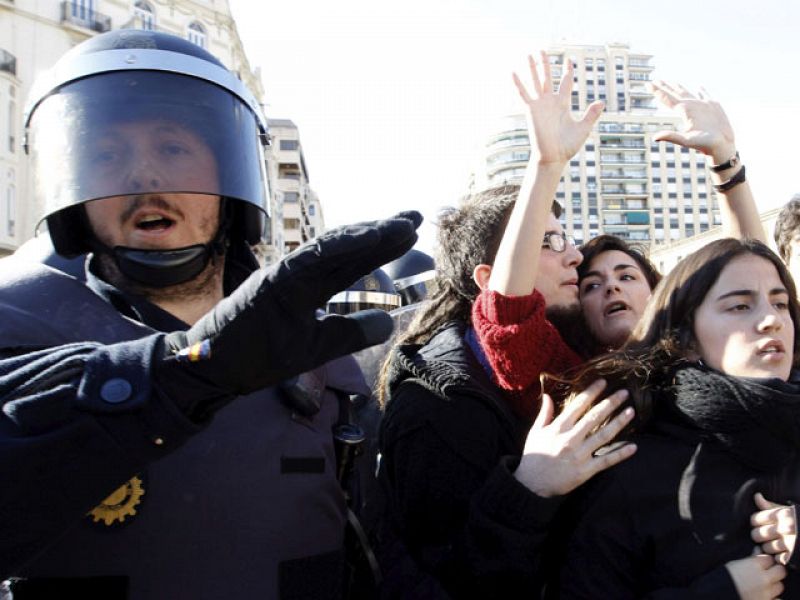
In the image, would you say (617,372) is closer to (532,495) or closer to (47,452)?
(532,495)

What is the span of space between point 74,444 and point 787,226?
2.71 metres

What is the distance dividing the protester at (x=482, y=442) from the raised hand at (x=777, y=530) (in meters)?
0.29

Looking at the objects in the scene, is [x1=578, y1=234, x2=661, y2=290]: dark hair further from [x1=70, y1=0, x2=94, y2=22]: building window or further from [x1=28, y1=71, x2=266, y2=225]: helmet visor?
[x1=70, y1=0, x2=94, y2=22]: building window

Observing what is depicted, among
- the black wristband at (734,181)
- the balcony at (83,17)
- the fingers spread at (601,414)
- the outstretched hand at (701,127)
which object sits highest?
the balcony at (83,17)

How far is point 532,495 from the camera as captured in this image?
1.58m

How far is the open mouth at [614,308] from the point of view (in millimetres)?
2305

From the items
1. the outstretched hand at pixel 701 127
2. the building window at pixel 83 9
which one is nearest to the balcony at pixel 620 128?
the building window at pixel 83 9

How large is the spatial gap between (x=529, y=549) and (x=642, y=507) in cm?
27

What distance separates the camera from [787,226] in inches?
112

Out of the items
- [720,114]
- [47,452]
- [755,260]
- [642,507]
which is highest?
[720,114]

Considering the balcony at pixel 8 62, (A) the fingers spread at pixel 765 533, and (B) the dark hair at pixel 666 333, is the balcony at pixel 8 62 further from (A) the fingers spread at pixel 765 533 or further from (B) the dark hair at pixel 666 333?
(A) the fingers spread at pixel 765 533

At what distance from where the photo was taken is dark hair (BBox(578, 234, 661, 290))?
97.3 inches

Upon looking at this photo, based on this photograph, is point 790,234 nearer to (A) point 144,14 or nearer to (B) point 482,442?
(B) point 482,442

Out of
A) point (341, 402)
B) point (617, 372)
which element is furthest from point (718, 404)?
point (341, 402)
